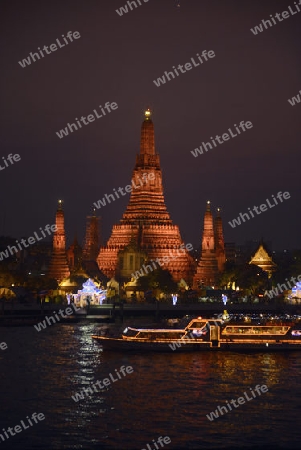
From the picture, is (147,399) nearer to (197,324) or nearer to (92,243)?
(197,324)

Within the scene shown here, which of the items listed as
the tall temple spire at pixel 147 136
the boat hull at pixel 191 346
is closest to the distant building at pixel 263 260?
the tall temple spire at pixel 147 136

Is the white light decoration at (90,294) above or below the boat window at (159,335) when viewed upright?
above

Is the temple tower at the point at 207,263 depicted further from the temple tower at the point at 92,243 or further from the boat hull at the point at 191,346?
the boat hull at the point at 191,346

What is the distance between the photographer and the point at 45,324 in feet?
304

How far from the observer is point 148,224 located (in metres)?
129

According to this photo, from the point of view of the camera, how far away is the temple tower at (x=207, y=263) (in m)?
128

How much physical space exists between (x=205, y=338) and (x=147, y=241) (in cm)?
5767

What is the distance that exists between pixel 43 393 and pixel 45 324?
42.8m

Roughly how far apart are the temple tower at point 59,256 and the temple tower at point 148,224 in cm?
656

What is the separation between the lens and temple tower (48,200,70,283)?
12625 centimetres

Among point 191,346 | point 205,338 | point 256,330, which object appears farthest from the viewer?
point 256,330

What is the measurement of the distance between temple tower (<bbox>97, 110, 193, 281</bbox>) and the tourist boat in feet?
181

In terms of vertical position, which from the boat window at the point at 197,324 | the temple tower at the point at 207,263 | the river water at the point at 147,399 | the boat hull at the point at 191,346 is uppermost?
the temple tower at the point at 207,263

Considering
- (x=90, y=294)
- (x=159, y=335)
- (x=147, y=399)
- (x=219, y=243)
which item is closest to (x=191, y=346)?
(x=159, y=335)
